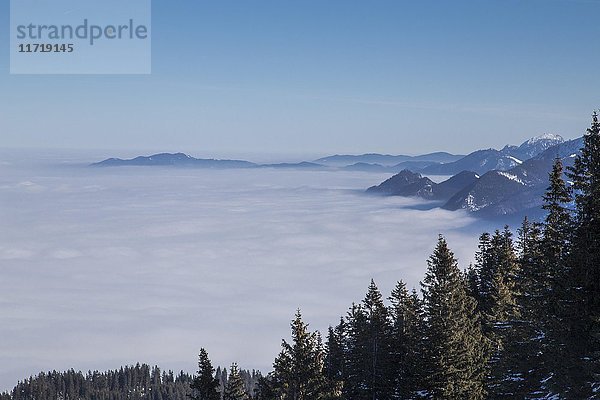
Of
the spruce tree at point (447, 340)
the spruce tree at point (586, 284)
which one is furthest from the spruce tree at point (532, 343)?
the spruce tree at point (447, 340)

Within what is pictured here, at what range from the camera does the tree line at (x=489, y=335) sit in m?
21.7

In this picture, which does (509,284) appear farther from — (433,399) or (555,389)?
(555,389)

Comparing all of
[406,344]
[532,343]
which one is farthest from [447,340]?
[532,343]

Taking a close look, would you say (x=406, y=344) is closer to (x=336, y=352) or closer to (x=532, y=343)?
(x=532, y=343)

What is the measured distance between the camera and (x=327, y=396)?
2897cm

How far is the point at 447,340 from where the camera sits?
32656 millimetres

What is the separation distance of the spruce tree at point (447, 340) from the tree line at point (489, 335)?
70 mm

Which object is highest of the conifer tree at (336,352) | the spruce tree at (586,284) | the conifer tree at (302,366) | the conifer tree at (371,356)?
the spruce tree at (586,284)

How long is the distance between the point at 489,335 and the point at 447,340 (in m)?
15.0

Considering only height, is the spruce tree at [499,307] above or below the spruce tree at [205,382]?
above

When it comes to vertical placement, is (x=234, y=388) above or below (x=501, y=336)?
below

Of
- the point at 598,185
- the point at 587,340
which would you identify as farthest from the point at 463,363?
the point at 598,185

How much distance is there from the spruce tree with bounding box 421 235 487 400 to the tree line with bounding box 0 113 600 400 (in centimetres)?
7

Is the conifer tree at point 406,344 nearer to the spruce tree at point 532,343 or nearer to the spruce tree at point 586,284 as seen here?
the spruce tree at point 532,343
